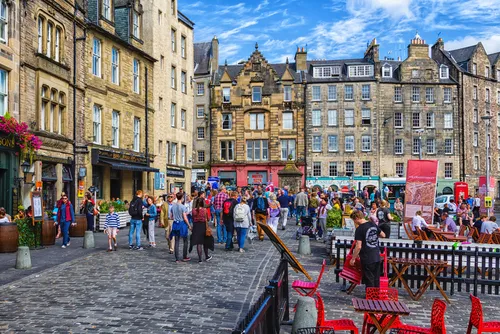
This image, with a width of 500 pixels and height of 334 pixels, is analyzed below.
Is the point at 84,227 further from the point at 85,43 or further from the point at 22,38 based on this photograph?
the point at 85,43

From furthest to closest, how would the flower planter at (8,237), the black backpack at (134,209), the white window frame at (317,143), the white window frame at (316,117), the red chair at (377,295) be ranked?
1. the white window frame at (316,117)
2. the white window frame at (317,143)
3. the black backpack at (134,209)
4. the flower planter at (8,237)
5. the red chair at (377,295)

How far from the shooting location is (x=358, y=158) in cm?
5334

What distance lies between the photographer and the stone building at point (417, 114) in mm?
53500

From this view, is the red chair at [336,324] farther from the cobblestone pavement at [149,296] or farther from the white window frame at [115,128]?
the white window frame at [115,128]

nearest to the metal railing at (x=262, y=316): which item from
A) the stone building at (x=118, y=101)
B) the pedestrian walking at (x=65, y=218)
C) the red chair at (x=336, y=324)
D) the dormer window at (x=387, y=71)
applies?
the red chair at (x=336, y=324)

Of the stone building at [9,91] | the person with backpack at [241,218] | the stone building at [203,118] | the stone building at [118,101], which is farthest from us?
the stone building at [203,118]

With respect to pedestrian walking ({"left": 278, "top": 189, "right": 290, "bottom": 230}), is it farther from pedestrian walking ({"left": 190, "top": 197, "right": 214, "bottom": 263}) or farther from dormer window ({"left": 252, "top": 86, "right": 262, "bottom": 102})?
dormer window ({"left": 252, "top": 86, "right": 262, "bottom": 102})

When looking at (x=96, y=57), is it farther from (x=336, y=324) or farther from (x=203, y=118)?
(x=203, y=118)

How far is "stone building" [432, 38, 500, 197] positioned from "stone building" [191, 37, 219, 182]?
25.3 meters

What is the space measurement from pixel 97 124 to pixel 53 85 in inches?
188

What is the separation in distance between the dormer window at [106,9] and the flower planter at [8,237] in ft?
55.9

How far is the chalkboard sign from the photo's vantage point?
1566 cm

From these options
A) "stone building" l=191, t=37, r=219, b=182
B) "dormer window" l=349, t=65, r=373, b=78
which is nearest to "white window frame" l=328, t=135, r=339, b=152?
"dormer window" l=349, t=65, r=373, b=78

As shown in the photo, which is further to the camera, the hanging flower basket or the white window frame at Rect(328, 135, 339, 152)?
the white window frame at Rect(328, 135, 339, 152)
